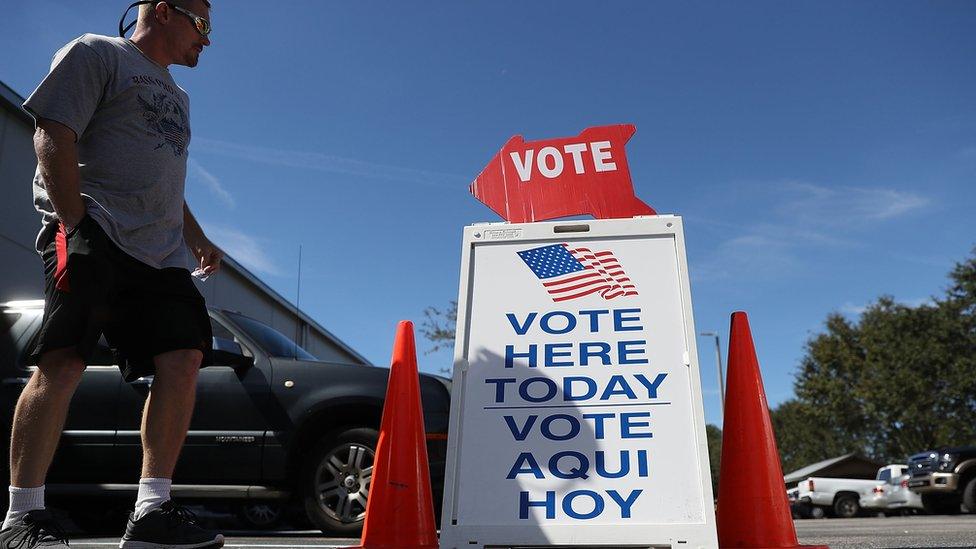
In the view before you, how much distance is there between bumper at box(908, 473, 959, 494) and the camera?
15.8m

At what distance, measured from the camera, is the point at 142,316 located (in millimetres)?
2695

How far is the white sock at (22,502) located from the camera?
233 centimetres

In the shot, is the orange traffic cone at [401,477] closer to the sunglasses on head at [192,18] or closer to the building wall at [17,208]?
the sunglasses on head at [192,18]

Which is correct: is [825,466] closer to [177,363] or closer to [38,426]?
[177,363]

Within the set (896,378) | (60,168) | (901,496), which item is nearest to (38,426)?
(60,168)

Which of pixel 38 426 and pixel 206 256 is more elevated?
pixel 206 256

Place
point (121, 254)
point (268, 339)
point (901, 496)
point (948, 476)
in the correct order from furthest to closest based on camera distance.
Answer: point (901, 496) < point (948, 476) < point (268, 339) < point (121, 254)

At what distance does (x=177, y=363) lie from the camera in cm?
272

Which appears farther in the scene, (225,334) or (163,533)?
(225,334)

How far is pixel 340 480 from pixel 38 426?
319 centimetres

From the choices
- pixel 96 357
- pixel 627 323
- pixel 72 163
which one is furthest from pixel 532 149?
pixel 96 357

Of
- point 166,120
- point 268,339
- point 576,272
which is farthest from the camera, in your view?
point 268,339

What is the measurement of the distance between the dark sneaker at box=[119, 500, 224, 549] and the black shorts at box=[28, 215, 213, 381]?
0.53 metres

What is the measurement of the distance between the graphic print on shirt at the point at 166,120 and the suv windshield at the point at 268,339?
3.26m
